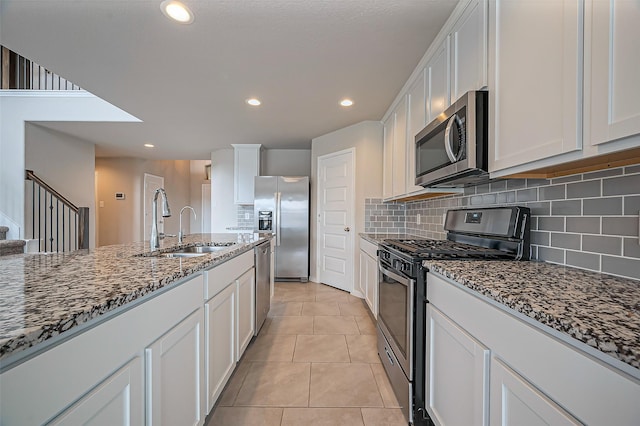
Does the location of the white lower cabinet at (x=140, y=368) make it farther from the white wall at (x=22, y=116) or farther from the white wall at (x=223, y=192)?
the white wall at (x=223, y=192)

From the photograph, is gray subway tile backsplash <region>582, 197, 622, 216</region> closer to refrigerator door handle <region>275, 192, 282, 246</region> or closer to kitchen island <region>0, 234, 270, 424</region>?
kitchen island <region>0, 234, 270, 424</region>

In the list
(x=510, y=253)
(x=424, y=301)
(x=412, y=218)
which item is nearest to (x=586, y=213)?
(x=510, y=253)

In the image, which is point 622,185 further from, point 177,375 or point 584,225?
point 177,375

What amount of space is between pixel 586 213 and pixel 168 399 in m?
1.78

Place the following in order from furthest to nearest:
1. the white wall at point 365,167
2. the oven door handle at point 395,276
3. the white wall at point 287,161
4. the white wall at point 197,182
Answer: the white wall at point 197,182, the white wall at point 287,161, the white wall at point 365,167, the oven door handle at point 395,276

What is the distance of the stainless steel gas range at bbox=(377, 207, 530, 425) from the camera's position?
1343mm

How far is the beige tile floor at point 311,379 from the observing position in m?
1.50

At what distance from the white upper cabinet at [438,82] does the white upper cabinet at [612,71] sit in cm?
93

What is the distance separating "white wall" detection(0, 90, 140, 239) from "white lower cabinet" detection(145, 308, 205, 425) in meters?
3.89

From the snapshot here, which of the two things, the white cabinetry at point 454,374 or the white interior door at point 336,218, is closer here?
the white cabinetry at point 454,374

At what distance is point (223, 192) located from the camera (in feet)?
17.9

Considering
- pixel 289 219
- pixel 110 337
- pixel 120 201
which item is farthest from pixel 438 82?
pixel 120 201

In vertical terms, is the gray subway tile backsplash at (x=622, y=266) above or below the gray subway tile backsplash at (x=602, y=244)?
below

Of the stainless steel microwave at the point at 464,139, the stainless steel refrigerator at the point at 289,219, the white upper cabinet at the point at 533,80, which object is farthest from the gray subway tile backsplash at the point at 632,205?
the stainless steel refrigerator at the point at 289,219
